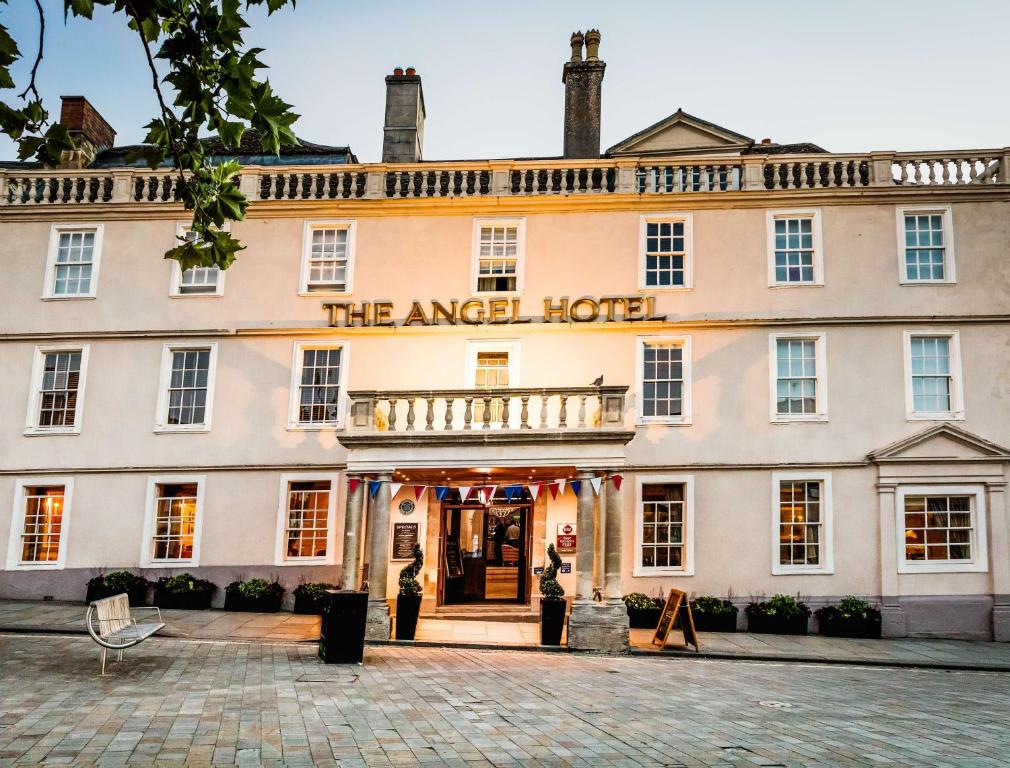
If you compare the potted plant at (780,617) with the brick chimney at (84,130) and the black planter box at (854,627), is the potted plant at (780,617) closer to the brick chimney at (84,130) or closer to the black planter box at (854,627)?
the black planter box at (854,627)

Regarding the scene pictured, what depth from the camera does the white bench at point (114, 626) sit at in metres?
11.2

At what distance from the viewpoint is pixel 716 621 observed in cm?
1800

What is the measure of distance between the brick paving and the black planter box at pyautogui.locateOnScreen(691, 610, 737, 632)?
4.05 metres

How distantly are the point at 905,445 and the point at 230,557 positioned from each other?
14394 mm

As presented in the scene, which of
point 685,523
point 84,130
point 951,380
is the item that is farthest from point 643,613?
point 84,130

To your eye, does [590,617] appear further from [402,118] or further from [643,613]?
[402,118]

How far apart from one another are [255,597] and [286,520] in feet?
5.76

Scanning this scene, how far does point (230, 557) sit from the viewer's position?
19.5 metres

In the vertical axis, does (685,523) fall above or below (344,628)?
above

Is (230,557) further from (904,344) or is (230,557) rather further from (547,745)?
(904,344)

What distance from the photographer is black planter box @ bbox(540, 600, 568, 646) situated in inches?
622

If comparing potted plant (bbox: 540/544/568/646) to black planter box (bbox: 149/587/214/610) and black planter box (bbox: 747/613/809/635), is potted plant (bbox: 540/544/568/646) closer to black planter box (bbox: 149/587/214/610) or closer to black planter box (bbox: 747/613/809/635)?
black planter box (bbox: 747/613/809/635)

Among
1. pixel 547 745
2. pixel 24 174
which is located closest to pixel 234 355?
pixel 24 174

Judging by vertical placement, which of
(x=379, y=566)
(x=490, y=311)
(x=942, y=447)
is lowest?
(x=379, y=566)
